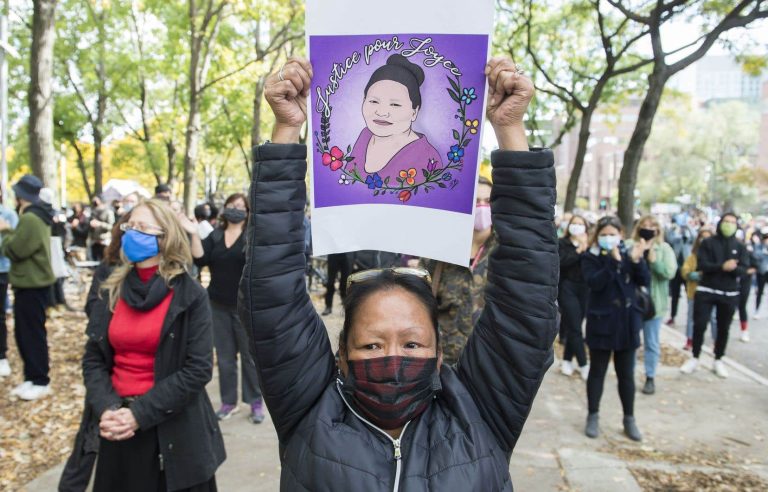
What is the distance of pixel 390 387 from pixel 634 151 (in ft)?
34.6

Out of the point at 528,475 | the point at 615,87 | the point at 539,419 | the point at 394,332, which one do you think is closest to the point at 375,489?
the point at 394,332

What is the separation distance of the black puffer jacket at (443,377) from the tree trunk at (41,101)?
28.0 feet

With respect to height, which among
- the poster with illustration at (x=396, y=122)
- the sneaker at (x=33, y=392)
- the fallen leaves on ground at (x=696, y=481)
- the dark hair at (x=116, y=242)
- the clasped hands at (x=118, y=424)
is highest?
the poster with illustration at (x=396, y=122)

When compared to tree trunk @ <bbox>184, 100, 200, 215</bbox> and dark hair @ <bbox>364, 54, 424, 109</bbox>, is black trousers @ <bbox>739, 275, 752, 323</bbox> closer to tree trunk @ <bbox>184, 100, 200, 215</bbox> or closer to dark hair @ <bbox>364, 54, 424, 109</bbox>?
dark hair @ <bbox>364, 54, 424, 109</bbox>

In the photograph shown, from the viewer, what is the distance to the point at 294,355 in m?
1.88

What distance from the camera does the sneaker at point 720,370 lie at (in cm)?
826

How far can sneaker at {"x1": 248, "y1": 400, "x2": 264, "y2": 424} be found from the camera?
6.05 meters

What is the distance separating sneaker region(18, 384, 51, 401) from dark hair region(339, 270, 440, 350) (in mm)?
5888

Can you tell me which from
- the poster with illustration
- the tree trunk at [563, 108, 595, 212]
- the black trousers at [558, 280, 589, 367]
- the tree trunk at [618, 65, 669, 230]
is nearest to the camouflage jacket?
the poster with illustration

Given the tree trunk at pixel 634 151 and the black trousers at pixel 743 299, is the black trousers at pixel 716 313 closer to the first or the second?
the black trousers at pixel 743 299

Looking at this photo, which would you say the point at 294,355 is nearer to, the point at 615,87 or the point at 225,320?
the point at 225,320

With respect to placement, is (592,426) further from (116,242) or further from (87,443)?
(116,242)

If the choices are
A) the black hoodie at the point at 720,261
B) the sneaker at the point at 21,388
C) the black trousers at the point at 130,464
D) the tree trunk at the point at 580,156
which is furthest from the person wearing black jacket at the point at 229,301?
the tree trunk at the point at 580,156

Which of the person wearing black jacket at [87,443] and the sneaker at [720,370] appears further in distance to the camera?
the sneaker at [720,370]
